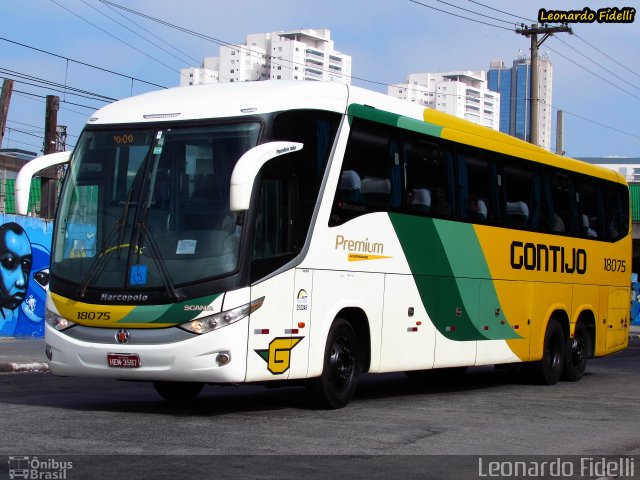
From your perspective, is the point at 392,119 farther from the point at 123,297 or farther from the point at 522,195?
the point at 123,297

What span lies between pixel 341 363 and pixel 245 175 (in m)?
2.94

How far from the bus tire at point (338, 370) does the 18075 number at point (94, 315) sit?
2363mm

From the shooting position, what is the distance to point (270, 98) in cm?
1146

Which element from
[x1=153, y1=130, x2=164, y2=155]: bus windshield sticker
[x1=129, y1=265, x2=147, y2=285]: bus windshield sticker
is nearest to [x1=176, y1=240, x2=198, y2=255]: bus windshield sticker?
[x1=129, y1=265, x2=147, y2=285]: bus windshield sticker

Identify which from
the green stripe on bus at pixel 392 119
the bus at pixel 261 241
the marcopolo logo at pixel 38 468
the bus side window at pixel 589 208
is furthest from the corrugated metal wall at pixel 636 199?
the marcopolo logo at pixel 38 468

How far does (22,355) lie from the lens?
791 inches

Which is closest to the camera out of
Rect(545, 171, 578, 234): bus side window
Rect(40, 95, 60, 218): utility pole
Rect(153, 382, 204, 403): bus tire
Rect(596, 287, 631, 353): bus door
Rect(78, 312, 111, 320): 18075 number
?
Rect(78, 312, 111, 320): 18075 number

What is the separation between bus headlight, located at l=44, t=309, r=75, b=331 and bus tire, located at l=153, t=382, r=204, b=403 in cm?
185

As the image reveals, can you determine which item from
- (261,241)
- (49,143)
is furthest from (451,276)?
(49,143)

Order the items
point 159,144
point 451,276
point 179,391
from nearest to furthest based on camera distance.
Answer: point 159,144 → point 179,391 → point 451,276

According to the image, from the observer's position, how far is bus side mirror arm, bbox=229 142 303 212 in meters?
10.3

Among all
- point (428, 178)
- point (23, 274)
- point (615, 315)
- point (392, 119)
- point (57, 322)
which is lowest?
point (57, 322)

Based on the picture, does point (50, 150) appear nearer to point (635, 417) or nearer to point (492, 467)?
point (635, 417)

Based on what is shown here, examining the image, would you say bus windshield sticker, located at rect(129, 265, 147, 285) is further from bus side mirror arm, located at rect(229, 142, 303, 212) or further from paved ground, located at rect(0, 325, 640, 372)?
paved ground, located at rect(0, 325, 640, 372)
